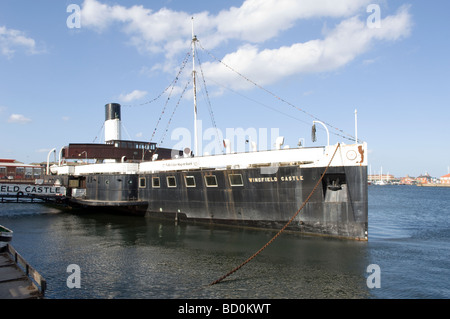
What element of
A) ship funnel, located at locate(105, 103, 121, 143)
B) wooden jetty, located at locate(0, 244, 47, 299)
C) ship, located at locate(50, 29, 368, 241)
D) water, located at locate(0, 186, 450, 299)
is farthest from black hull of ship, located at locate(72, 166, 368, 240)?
ship funnel, located at locate(105, 103, 121, 143)

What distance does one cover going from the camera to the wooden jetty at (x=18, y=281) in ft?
33.4

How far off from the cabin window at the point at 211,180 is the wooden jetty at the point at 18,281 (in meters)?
15.7

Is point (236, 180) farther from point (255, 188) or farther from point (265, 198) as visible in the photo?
point (265, 198)

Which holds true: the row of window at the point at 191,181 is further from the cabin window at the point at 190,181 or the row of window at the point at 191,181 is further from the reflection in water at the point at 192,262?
the reflection in water at the point at 192,262

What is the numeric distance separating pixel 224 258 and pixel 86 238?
39.8 feet

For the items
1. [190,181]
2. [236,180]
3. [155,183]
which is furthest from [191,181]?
[155,183]

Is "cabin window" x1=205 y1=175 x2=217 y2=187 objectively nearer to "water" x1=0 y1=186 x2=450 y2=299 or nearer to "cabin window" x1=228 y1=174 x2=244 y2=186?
"cabin window" x1=228 y1=174 x2=244 y2=186

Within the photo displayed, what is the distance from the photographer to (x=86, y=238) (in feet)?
76.2

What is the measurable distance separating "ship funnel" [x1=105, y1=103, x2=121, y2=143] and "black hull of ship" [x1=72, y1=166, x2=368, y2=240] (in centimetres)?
2377

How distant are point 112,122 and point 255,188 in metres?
38.8

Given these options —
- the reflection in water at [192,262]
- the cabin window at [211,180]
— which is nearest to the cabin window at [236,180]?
the cabin window at [211,180]
